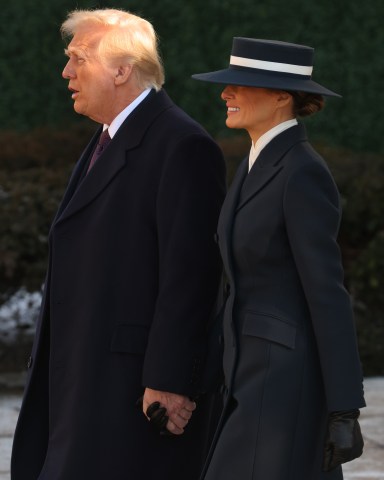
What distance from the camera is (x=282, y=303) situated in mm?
3633

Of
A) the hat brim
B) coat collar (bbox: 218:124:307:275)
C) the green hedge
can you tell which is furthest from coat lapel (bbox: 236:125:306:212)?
the green hedge

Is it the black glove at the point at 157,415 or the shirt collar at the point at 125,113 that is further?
the shirt collar at the point at 125,113

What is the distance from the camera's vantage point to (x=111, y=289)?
404 cm

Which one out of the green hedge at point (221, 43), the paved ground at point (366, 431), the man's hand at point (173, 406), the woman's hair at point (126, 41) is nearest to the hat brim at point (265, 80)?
the woman's hair at point (126, 41)

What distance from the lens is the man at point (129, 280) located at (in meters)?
3.95

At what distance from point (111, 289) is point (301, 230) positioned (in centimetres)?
74

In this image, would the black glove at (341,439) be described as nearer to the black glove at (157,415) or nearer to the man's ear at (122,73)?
the black glove at (157,415)

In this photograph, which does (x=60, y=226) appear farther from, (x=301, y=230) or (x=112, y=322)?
(x=301, y=230)

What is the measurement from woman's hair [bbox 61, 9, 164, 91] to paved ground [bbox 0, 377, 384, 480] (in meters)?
2.12

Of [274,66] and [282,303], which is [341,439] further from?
[274,66]

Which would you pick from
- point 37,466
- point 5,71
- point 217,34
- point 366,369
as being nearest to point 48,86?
point 5,71

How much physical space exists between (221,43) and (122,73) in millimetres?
5993

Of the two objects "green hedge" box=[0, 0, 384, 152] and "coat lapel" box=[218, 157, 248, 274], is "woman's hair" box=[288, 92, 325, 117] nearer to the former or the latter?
"coat lapel" box=[218, 157, 248, 274]

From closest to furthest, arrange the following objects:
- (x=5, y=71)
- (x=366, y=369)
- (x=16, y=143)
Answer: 1. (x=366, y=369)
2. (x=16, y=143)
3. (x=5, y=71)
